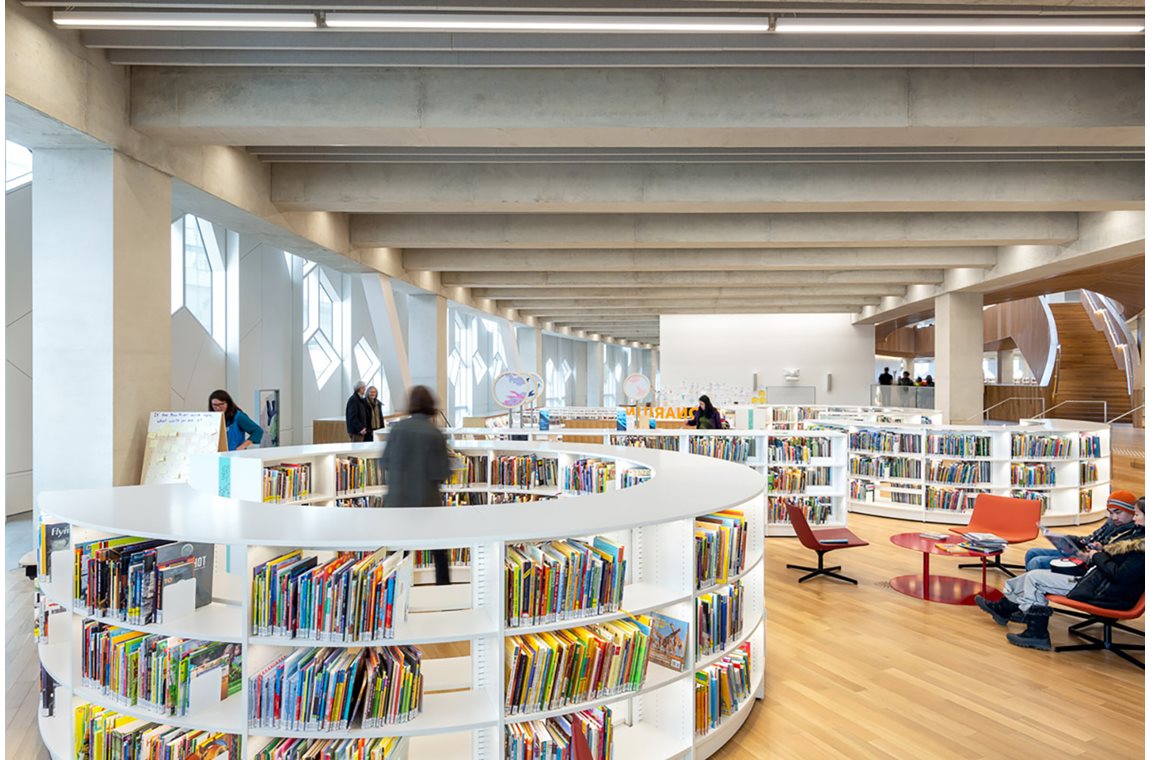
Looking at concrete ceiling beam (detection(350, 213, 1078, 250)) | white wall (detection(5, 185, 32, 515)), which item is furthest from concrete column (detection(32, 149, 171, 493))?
concrete ceiling beam (detection(350, 213, 1078, 250))

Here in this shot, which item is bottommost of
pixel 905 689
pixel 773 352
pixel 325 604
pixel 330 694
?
pixel 905 689

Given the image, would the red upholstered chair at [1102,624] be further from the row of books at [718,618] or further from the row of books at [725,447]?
the row of books at [725,447]

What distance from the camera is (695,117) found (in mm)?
5727

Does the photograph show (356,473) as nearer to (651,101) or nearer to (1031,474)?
(651,101)

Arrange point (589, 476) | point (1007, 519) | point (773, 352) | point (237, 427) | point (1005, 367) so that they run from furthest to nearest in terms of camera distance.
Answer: point (1005, 367), point (773, 352), point (237, 427), point (1007, 519), point (589, 476)

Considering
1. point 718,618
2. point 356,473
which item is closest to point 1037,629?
point 718,618

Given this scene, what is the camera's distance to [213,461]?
5348mm

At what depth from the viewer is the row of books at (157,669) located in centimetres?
296

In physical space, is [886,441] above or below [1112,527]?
above

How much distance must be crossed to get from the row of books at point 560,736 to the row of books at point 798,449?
577 cm

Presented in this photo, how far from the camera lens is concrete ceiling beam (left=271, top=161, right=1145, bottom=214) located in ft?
26.0

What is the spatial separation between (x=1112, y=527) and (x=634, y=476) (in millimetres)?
3409

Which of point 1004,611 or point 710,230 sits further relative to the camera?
point 710,230

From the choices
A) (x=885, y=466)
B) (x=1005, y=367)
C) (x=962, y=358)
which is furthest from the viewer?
(x=1005, y=367)
